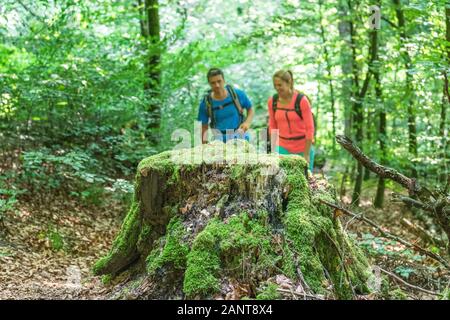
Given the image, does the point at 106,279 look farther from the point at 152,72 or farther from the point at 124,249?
the point at 152,72

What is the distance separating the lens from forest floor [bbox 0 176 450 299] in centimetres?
536

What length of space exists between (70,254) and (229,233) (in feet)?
12.3

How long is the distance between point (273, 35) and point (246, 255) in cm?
862

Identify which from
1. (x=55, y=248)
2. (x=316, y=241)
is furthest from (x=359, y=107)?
(x=316, y=241)

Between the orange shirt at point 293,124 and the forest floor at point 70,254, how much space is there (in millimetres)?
1289

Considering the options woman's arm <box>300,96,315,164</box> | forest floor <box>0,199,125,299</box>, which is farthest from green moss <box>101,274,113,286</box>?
woman's arm <box>300,96,315,164</box>

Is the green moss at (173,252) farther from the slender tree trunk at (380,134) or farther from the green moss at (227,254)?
the slender tree trunk at (380,134)

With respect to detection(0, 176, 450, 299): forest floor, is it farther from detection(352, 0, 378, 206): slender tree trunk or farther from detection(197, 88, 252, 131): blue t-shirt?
detection(197, 88, 252, 131): blue t-shirt

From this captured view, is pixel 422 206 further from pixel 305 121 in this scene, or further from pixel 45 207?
pixel 45 207

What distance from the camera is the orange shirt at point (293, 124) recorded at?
686 centimetres

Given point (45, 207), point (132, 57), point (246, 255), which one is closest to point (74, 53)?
point (132, 57)

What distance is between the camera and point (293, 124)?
22.8 ft

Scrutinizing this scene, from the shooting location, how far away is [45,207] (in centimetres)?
829
